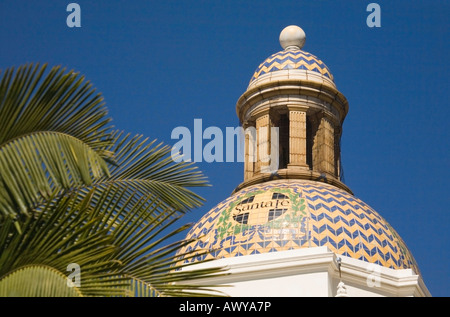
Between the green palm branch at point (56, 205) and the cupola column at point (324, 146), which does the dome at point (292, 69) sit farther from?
the green palm branch at point (56, 205)

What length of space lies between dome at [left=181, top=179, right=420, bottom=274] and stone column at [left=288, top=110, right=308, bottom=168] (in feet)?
12.4

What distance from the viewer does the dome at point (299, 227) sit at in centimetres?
3044

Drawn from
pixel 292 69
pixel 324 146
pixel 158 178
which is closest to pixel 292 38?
pixel 292 69

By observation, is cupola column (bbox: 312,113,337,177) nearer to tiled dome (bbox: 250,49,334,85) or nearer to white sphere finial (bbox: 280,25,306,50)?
tiled dome (bbox: 250,49,334,85)

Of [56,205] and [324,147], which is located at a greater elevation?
[324,147]

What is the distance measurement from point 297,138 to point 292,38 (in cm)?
355

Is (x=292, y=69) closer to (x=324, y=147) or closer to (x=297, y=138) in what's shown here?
(x=297, y=138)

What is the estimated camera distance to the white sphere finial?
3878 centimetres

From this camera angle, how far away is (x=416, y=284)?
99.1 feet

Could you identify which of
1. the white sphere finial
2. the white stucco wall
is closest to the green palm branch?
the white stucco wall

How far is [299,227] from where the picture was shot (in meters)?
30.6

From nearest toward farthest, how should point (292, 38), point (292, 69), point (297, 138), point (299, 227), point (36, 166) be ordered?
1. point (36, 166)
2. point (299, 227)
3. point (297, 138)
4. point (292, 69)
5. point (292, 38)

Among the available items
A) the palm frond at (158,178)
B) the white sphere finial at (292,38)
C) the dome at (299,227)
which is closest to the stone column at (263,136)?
the white sphere finial at (292,38)
